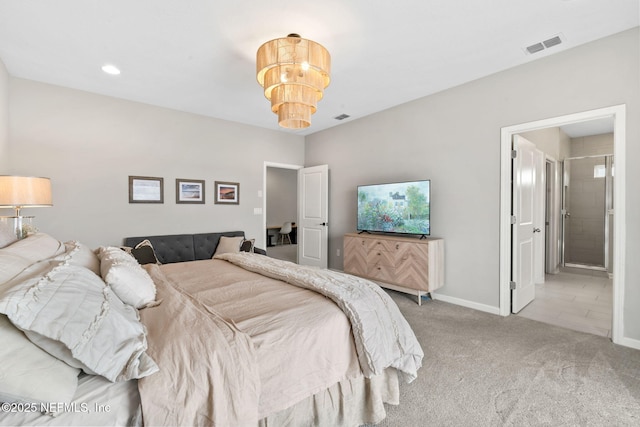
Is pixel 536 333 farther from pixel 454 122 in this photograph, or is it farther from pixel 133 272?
pixel 133 272

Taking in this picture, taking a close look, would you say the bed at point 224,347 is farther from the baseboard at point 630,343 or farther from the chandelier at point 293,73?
the baseboard at point 630,343

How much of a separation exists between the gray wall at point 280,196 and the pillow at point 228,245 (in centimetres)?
468

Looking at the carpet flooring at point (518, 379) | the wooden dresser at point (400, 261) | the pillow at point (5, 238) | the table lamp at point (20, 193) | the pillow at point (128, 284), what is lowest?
the carpet flooring at point (518, 379)

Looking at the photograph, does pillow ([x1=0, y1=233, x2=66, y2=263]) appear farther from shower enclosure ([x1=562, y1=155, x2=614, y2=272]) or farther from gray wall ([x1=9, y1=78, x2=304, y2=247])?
shower enclosure ([x1=562, y1=155, x2=614, y2=272])

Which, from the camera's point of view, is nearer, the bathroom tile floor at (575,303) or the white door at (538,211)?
the bathroom tile floor at (575,303)

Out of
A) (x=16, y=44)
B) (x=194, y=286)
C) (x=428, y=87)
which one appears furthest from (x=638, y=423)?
(x=16, y=44)

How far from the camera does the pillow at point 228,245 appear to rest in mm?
4457

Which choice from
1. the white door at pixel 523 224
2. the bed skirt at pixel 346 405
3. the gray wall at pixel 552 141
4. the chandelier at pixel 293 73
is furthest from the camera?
the gray wall at pixel 552 141

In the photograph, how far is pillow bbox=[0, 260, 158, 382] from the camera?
0.93 meters

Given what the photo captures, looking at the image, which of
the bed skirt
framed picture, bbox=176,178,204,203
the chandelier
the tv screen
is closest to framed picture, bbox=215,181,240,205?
framed picture, bbox=176,178,204,203

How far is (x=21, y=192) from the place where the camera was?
2512mm

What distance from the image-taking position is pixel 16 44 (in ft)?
8.93

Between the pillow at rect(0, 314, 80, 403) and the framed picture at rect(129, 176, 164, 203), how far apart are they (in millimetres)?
3589

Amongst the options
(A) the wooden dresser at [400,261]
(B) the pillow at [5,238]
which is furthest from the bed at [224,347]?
(A) the wooden dresser at [400,261]
